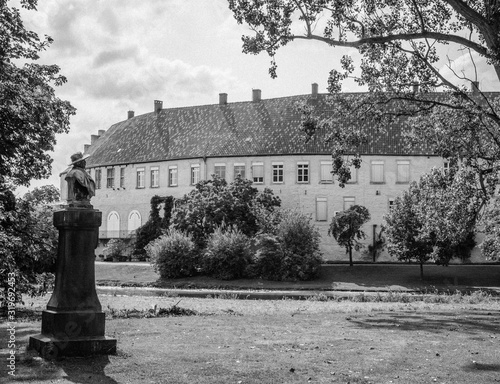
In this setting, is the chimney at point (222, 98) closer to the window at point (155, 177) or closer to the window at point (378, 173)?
the window at point (155, 177)

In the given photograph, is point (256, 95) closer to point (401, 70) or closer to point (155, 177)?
point (155, 177)

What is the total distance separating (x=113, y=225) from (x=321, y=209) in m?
21.5

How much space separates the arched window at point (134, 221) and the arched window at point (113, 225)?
1481 millimetres

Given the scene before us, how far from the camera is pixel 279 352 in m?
11.1

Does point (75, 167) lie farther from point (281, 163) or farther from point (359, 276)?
point (281, 163)

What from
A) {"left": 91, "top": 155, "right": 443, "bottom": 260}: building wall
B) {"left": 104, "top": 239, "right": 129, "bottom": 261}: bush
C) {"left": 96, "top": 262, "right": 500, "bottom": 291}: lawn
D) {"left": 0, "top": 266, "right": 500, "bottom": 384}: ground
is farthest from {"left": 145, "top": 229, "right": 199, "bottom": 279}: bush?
{"left": 0, "top": 266, "right": 500, "bottom": 384}: ground

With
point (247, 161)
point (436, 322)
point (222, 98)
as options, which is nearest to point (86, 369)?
point (436, 322)

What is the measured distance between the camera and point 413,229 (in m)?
44.6

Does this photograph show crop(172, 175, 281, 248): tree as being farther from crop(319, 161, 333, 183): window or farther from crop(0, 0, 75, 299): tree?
crop(0, 0, 75, 299): tree

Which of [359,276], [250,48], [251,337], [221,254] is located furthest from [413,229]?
[251,337]

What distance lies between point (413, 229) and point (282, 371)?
119ft

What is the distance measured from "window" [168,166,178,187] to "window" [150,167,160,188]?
1427mm

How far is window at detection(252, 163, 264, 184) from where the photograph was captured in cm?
6022

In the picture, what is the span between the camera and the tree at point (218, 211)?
48750 millimetres
